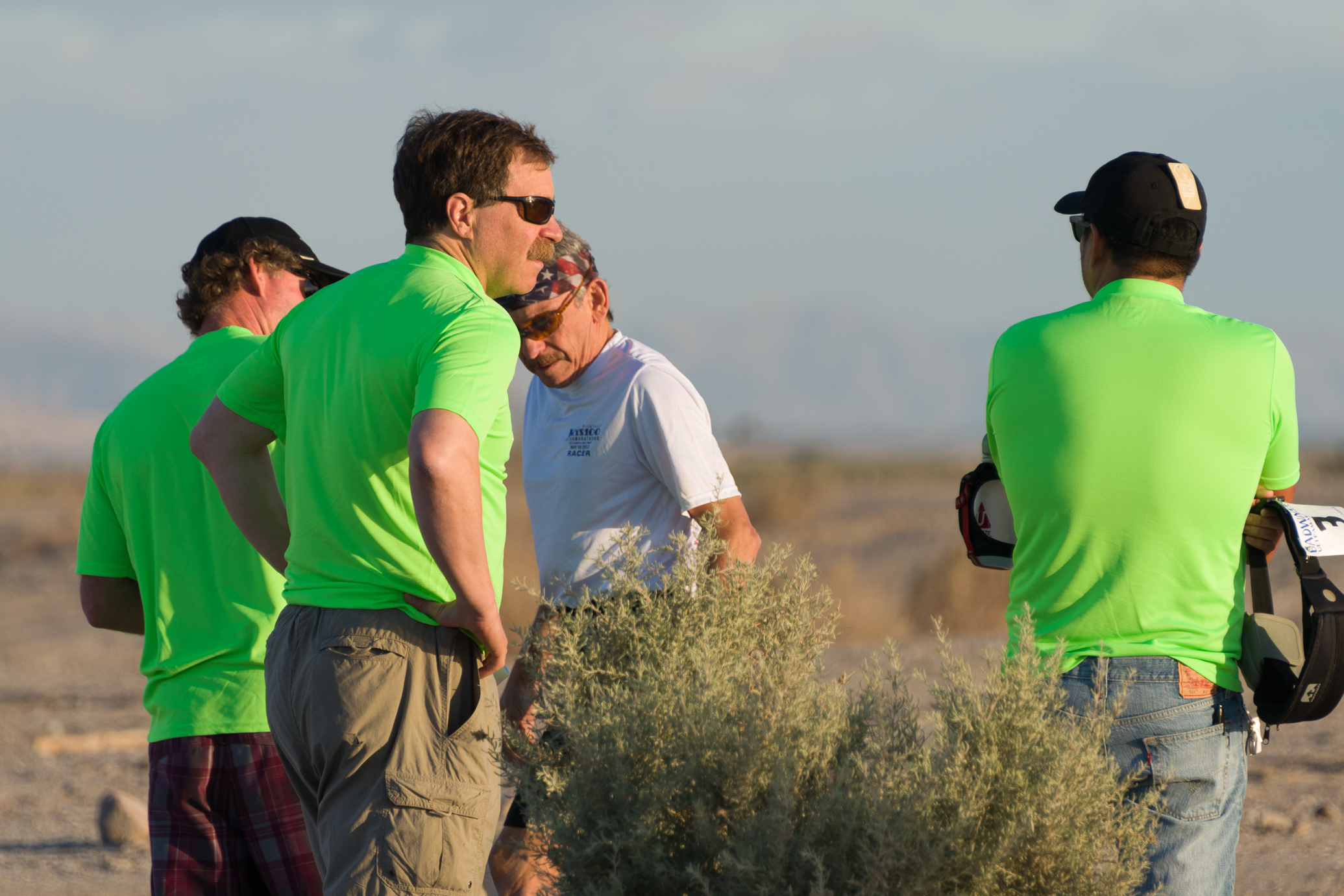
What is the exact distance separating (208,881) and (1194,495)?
2.35 meters

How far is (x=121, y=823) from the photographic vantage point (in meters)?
6.89

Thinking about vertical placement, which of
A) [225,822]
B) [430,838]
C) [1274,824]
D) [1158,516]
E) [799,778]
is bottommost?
[1274,824]

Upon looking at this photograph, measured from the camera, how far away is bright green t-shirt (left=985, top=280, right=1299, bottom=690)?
249 cm

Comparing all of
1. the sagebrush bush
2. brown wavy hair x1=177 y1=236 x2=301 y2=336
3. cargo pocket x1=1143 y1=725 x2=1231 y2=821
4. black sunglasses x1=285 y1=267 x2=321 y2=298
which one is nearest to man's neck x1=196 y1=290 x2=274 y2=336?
brown wavy hair x1=177 y1=236 x2=301 y2=336

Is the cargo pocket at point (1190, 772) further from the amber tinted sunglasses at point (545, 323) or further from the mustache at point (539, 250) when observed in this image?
the amber tinted sunglasses at point (545, 323)

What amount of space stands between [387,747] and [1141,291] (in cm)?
169

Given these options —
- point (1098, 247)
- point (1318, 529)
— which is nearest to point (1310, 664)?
point (1318, 529)

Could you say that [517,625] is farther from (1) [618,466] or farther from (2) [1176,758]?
(2) [1176,758]

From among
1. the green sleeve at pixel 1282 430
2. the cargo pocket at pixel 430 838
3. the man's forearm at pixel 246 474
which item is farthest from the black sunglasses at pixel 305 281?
the green sleeve at pixel 1282 430

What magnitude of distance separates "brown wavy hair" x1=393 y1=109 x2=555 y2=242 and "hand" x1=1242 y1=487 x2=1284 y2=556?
64.0 inches

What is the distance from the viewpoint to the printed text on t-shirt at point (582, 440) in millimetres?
3354

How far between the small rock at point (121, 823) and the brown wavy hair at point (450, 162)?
5270 millimetres

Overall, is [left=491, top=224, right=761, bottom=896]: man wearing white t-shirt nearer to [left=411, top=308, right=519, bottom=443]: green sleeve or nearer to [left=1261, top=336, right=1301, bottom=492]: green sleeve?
[left=411, top=308, right=519, bottom=443]: green sleeve

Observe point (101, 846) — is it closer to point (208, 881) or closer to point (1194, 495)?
point (208, 881)
